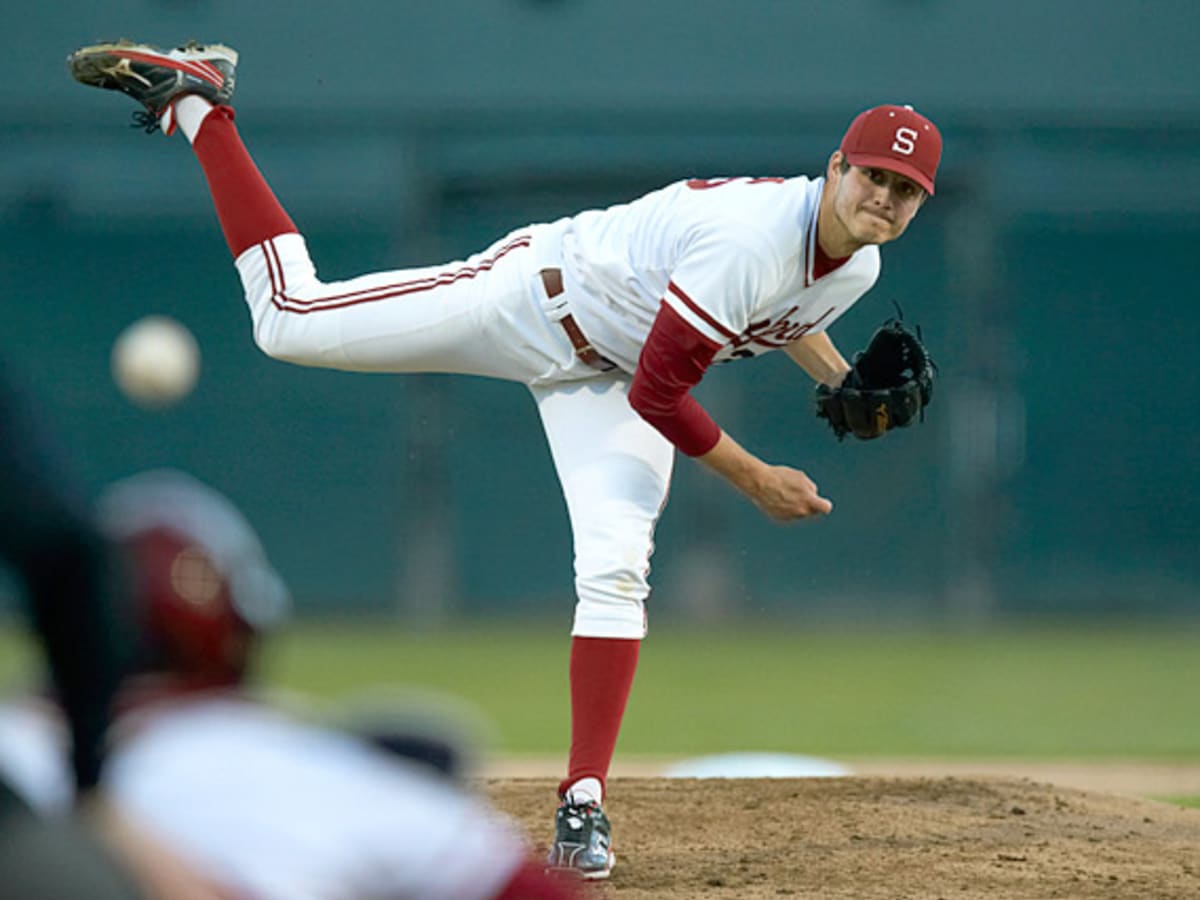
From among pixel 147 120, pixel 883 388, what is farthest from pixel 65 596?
pixel 147 120

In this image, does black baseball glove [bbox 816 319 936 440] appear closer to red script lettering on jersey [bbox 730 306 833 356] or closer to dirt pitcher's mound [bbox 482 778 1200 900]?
Answer: red script lettering on jersey [bbox 730 306 833 356]

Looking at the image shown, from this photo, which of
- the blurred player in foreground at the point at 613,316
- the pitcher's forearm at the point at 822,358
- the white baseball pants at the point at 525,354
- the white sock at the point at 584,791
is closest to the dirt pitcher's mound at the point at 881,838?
the white sock at the point at 584,791

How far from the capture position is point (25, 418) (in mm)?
1650

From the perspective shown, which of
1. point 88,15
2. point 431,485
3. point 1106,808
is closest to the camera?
point 1106,808

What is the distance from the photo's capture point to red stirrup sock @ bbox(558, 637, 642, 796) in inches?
149

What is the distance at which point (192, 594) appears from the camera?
5.13 ft

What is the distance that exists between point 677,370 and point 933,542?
27.2 ft

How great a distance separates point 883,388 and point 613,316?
2.11 feet

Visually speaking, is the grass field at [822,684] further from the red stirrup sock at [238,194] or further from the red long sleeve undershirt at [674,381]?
the red long sleeve undershirt at [674,381]

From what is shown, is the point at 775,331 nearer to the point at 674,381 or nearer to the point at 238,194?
the point at 674,381

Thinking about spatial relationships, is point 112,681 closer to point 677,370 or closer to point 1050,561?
point 677,370

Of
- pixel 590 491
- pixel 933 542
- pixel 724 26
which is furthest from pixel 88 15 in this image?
pixel 590 491

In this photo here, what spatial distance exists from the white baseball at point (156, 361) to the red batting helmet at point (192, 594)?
950cm

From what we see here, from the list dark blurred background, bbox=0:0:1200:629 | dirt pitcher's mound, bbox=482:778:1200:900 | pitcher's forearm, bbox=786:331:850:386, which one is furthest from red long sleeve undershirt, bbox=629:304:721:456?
dark blurred background, bbox=0:0:1200:629
